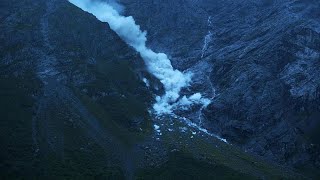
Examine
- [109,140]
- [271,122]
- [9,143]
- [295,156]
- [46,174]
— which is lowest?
[46,174]

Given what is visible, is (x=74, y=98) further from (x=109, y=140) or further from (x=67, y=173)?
(x=67, y=173)

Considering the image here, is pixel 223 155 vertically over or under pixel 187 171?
over

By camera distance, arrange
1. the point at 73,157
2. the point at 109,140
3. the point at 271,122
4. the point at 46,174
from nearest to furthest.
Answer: the point at 46,174 < the point at 73,157 < the point at 109,140 < the point at 271,122

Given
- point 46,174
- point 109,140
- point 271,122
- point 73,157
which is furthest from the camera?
point 271,122

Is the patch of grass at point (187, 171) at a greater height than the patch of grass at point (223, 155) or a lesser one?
lesser

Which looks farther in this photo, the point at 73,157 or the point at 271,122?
the point at 271,122

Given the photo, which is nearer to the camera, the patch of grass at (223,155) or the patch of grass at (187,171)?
the patch of grass at (187,171)

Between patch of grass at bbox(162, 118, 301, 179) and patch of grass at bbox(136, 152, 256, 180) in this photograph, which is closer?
patch of grass at bbox(136, 152, 256, 180)

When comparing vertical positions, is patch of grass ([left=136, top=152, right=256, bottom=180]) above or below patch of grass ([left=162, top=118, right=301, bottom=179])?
below

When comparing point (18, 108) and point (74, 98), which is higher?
point (74, 98)

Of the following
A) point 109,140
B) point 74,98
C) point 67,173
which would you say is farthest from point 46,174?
point 74,98

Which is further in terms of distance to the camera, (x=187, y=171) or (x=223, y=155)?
(x=223, y=155)
